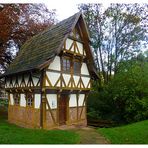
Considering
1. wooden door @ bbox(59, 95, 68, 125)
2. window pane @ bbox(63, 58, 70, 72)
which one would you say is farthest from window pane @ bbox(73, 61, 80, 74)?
wooden door @ bbox(59, 95, 68, 125)

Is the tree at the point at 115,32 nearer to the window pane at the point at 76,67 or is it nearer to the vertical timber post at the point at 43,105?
the window pane at the point at 76,67

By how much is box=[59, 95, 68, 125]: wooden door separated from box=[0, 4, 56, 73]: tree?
26.1ft

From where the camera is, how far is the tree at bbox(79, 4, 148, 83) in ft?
88.2

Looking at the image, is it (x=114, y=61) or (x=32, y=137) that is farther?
(x=114, y=61)

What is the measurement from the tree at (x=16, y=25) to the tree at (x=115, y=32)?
4.71m

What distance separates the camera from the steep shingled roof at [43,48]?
1677cm

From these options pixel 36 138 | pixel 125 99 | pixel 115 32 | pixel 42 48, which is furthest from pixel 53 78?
pixel 115 32

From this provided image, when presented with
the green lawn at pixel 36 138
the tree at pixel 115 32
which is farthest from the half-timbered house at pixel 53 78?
the tree at pixel 115 32

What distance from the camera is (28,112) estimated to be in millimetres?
17609

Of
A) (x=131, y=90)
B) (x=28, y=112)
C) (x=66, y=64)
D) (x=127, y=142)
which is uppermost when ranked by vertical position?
(x=66, y=64)

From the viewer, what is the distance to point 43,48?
18.2 meters

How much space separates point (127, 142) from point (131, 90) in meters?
8.68

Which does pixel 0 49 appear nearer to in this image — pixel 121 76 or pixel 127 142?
pixel 121 76

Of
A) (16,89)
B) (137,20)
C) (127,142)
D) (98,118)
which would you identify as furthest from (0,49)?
(127,142)
